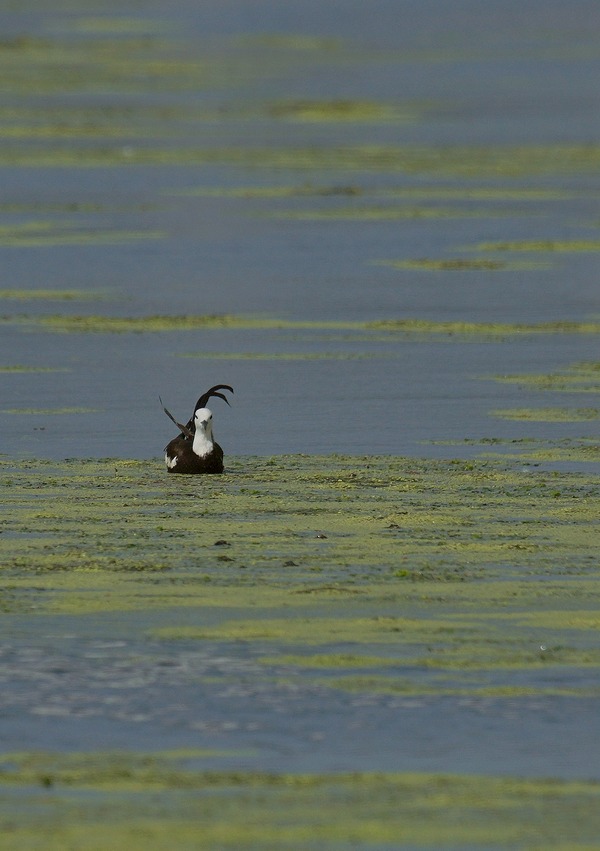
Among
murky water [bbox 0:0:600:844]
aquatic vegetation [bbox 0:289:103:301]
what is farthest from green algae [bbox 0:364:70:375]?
aquatic vegetation [bbox 0:289:103:301]

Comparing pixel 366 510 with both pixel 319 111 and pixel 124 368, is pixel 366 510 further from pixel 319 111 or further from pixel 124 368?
pixel 319 111

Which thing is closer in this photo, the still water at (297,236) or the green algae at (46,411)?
the green algae at (46,411)

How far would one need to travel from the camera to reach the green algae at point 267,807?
19.2ft

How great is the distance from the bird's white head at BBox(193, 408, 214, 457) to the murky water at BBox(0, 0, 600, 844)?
1.84 feet

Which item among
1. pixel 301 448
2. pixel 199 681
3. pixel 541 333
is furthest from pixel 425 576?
pixel 541 333

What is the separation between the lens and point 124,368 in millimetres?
15336

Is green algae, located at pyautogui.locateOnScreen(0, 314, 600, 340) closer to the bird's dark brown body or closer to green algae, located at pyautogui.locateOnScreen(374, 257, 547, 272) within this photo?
green algae, located at pyautogui.locateOnScreen(374, 257, 547, 272)

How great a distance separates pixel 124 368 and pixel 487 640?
25.6 ft

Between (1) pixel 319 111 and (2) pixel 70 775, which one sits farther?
(1) pixel 319 111

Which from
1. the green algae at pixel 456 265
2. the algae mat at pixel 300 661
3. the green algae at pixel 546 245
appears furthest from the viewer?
the green algae at pixel 546 245

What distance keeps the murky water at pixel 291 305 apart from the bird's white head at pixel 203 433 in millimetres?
559

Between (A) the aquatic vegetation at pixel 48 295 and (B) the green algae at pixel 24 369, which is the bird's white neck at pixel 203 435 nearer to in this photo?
(B) the green algae at pixel 24 369

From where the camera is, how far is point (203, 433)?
11.7 meters

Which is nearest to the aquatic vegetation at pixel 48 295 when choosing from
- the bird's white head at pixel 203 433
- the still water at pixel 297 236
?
the still water at pixel 297 236
